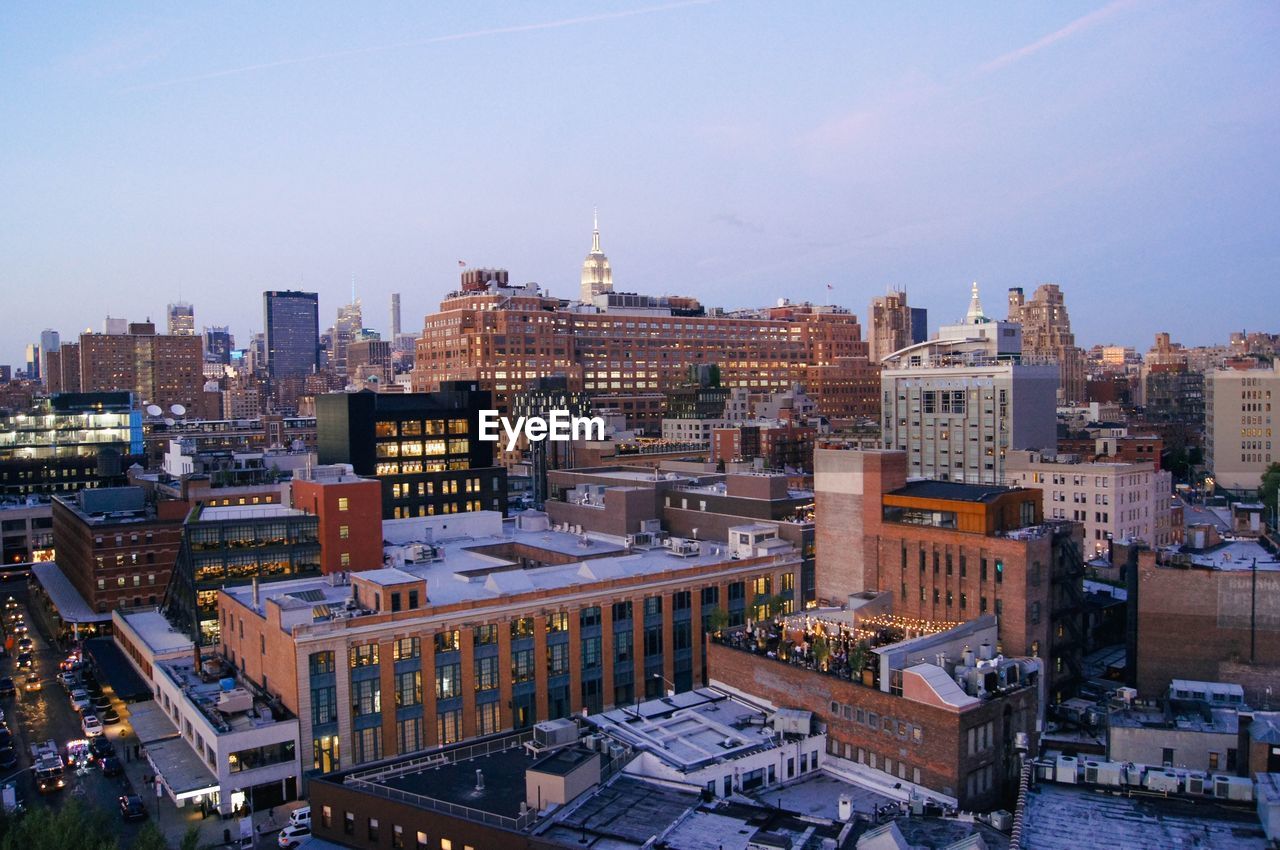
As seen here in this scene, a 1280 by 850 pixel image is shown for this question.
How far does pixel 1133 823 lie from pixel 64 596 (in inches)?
4463

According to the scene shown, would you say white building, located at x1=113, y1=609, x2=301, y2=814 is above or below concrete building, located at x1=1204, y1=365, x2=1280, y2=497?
below

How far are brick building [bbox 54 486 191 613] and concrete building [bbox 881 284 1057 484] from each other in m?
103

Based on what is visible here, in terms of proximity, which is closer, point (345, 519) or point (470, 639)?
point (470, 639)

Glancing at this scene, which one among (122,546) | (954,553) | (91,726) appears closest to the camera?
(954,553)

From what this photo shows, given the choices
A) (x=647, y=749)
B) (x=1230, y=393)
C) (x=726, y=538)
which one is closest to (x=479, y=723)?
(x=647, y=749)

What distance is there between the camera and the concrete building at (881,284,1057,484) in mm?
147625

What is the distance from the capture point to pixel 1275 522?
117m

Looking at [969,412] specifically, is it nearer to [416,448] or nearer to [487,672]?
[416,448]

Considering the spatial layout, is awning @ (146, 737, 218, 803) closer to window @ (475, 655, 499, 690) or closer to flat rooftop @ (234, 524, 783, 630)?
flat rooftop @ (234, 524, 783, 630)

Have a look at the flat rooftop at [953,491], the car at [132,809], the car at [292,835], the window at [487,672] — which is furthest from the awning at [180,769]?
the flat rooftop at [953,491]

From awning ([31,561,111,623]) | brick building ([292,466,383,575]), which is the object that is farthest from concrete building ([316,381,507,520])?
brick building ([292,466,383,575])

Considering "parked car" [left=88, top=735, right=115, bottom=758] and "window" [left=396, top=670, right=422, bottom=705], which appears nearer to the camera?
"window" [left=396, top=670, right=422, bottom=705]

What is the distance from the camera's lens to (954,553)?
68312mm

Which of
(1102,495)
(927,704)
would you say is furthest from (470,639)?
(1102,495)
